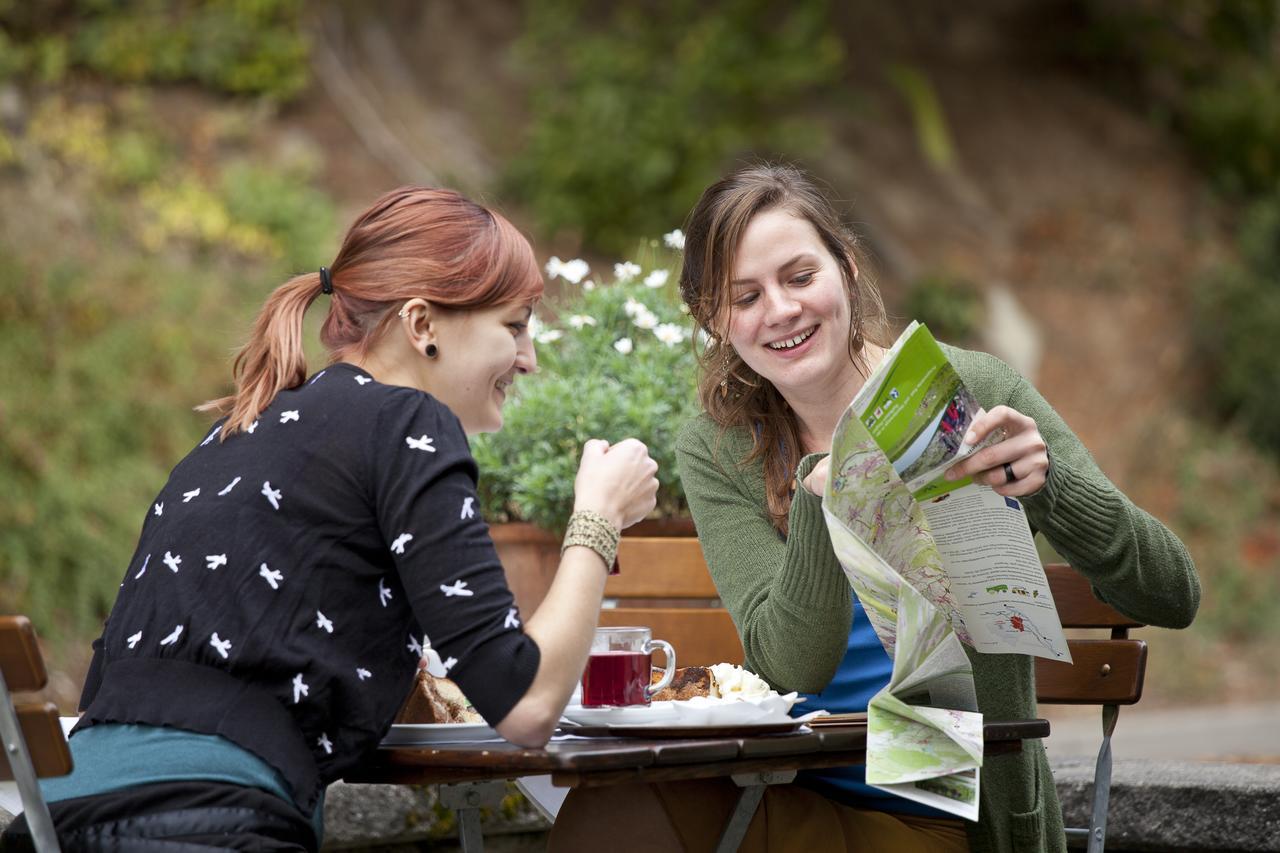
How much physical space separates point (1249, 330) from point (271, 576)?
33.9 ft

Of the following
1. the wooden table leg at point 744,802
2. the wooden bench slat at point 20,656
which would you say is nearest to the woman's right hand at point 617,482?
the wooden table leg at point 744,802

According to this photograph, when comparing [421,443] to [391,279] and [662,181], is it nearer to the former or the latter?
[391,279]

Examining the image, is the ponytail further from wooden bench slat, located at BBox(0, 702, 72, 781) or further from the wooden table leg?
the wooden table leg

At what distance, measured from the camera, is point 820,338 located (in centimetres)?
264

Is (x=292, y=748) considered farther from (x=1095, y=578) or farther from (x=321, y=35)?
(x=321, y=35)

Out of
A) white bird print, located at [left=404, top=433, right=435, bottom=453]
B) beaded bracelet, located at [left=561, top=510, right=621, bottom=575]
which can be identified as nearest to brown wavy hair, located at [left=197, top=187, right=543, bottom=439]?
white bird print, located at [left=404, top=433, right=435, bottom=453]

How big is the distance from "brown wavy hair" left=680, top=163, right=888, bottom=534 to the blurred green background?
400 cm

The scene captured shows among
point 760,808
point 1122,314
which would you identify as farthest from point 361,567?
point 1122,314

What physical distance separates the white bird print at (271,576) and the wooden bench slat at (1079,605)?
151 centimetres

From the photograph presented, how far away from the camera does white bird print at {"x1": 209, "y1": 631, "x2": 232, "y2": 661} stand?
1.90 metres

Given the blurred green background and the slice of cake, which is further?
the blurred green background

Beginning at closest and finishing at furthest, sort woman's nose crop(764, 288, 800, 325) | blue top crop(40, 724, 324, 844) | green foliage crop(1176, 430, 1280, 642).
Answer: blue top crop(40, 724, 324, 844)
woman's nose crop(764, 288, 800, 325)
green foliage crop(1176, 430, 1280, 642)

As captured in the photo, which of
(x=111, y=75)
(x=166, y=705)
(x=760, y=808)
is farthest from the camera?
(x=111, y=75)

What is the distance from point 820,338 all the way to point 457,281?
0.76 meters
